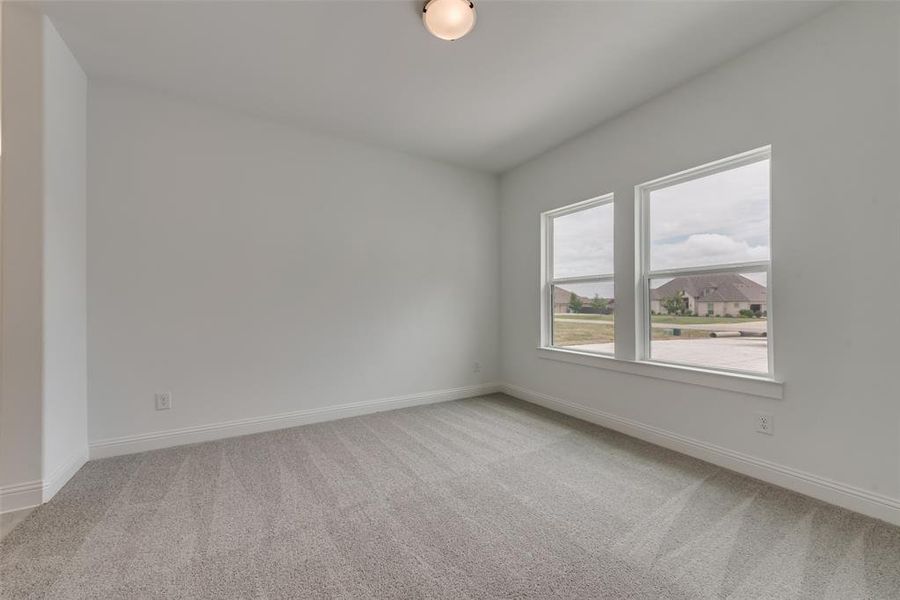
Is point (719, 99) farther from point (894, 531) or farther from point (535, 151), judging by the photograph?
point (894, 531)

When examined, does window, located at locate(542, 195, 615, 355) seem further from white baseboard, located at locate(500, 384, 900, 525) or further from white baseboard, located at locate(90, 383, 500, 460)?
white baseboard, located at locate(90, 383, 500, 460)

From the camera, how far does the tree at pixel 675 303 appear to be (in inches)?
105

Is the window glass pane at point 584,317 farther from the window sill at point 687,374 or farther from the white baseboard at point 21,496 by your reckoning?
the white baseboard at point 21,496

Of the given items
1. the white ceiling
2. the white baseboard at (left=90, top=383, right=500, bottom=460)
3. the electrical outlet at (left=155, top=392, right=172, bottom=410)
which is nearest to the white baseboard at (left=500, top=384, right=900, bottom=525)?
Answer: the white baseboard at (left=90, top=383, right=500, bottom=460)

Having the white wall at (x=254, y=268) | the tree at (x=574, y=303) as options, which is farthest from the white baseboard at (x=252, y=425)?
the tree at (x=574, y=303)

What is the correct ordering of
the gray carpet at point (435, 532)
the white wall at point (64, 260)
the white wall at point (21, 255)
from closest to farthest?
the gray carpet at point (435, 532), the white wall at point (21, 255), the white wall at point (64, 260)

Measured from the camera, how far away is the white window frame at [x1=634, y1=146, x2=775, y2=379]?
2178 millimetres

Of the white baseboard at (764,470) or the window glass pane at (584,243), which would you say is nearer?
the white baseboard at (764,470)

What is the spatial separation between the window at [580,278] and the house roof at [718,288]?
526mm

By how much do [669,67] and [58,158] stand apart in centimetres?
380

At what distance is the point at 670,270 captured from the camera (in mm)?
2705

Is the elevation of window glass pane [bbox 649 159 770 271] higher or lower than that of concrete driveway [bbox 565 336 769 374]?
higher

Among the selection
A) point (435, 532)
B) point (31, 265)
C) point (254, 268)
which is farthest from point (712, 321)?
point (31, 265)

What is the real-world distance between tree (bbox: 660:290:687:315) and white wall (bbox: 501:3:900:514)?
542 millimetres
